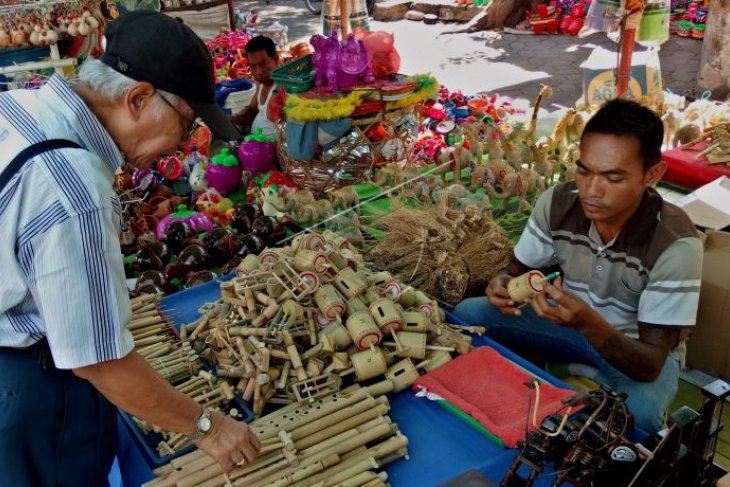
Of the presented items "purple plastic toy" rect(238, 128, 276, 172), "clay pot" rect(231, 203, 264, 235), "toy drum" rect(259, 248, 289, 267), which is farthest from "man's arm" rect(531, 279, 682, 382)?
"purple plastic toy" rect(238, 128, 276, 172)

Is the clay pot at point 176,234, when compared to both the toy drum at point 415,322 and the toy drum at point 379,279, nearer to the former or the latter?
the toy drum at point 379,279

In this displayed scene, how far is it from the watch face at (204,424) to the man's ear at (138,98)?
0.74 metres

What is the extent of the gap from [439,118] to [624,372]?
3.71m

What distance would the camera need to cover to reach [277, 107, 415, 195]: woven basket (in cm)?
412

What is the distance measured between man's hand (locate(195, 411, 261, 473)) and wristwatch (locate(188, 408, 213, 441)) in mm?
10

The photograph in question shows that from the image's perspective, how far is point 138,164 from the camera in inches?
58.0

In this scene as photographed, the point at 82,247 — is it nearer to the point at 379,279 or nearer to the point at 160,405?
the point at 160,405

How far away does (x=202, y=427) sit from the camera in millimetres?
1565

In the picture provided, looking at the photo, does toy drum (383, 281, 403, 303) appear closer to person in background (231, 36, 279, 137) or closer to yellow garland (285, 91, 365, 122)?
yellow garland (285, 91, 365, 122)

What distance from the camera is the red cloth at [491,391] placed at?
1.91 metres

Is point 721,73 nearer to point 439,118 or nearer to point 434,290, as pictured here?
point 439,118

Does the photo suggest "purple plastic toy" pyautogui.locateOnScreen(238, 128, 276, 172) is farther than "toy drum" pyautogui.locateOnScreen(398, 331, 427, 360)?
Yes

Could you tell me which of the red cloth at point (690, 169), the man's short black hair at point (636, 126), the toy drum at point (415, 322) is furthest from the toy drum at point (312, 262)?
the red cloth at point (690, 169)

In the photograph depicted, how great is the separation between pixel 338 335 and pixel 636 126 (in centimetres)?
122
